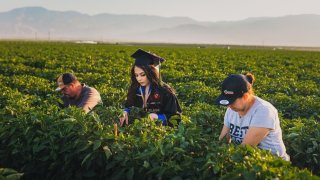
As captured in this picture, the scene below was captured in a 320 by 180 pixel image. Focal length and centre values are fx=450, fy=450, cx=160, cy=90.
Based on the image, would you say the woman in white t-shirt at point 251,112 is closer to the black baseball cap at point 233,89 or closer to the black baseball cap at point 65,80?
the black baseball cap at point 233,89

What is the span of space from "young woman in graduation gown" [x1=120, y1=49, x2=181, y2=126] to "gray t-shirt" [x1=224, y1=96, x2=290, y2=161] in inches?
57.3

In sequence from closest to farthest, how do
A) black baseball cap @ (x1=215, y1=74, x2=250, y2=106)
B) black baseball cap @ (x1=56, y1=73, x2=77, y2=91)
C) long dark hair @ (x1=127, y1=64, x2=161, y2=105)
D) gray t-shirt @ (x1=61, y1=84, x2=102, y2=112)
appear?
black baseball cap @ (x1=215, y1=74, x2=250, y2=106), long dark hair @ (x1=127, y1=64, x2=161, y2=105), black baseball cap @ (x1=56, y1=73, x2=77, y2=91), gray t-shirt @ (x1=61, y1=84, x2=102, y2=112)

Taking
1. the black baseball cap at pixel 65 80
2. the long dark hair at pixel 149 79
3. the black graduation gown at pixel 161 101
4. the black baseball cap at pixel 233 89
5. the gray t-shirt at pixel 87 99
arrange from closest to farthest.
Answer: the black baseball cap at pixel 233 89
the long dark hair at pixel 149 79
the black graduation gown at pixel 161 101
the black baseball cap at pixel 65 80
the gray t-shirt at pixel 87 99

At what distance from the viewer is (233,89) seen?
4.54 meters

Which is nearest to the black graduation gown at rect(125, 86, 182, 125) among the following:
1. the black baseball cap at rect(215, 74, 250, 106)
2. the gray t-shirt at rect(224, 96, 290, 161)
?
the gray t-shirt at rect(224, 96, 290, 161)

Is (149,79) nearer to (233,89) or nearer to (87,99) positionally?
(87,99)

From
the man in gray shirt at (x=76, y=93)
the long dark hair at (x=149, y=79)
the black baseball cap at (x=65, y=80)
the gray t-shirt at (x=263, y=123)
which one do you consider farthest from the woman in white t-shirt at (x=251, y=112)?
the black baseball cap at (x=65, y=80)

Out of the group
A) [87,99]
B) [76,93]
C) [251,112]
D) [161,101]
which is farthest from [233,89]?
[76,93]

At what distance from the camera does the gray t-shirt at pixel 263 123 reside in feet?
15.2

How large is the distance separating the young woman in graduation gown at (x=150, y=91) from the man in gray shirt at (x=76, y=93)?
851 millimetres

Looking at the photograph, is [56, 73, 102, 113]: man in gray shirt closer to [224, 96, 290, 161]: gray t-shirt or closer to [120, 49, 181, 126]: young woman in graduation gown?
[120, 49, 181, 126]: young woman in graduation gown

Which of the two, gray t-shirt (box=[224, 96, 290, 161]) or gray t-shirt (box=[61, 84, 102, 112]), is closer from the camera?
gray t-shirt (box=[224, 96, 290, 161])

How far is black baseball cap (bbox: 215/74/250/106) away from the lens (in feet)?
14.9

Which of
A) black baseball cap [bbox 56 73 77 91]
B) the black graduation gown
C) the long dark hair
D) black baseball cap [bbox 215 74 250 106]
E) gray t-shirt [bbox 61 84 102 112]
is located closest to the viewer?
black baseball cap [bbox 215 74 250 106]
